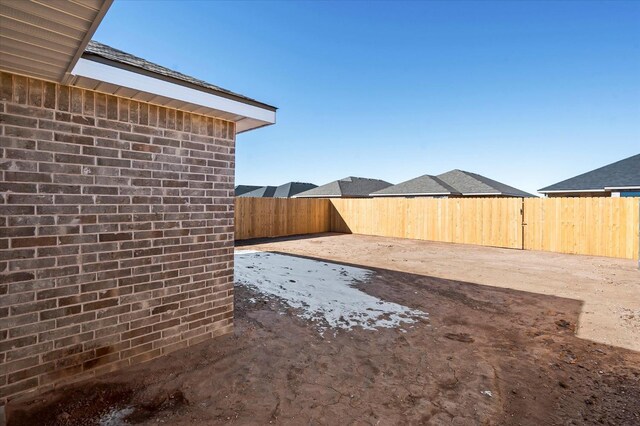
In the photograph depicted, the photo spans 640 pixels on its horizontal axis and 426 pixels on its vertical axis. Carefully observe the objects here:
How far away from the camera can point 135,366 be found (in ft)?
10.1

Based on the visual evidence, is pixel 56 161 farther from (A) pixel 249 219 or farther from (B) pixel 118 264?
(A) pixel 249 219

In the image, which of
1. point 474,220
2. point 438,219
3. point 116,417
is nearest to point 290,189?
point 438,219

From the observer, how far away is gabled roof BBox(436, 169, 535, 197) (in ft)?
73.8

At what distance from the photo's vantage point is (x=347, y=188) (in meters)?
31.9

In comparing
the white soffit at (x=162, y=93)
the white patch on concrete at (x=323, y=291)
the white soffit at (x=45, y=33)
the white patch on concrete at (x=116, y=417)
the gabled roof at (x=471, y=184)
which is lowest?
the white patch on concrete at (x=323, y=291)

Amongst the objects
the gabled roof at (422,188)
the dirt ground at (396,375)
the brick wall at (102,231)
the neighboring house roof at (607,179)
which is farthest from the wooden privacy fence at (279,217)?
the neighboring house roof at (607,179)

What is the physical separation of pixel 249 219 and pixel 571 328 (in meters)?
13.6

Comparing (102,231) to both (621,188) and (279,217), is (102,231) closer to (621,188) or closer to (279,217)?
(279,217)

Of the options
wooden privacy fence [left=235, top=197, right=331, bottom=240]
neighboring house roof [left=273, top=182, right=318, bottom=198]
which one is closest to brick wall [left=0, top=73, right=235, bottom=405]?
wooden privacy fence [left=235, top=197, right=331, bottom=240]

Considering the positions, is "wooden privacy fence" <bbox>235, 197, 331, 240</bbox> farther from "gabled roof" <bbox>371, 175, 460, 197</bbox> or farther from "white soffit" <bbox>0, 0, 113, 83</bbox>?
"white soffit" <bbox>0, 0, 113, 83</bbox>

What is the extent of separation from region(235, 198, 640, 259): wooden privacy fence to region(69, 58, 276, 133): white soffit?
1181 centimetres

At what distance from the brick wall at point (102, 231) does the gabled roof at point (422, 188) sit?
22448 millimetres

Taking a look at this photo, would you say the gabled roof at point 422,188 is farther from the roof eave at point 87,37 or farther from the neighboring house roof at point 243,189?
the roof eave at point 87,37

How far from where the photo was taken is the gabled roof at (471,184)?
22508mm
